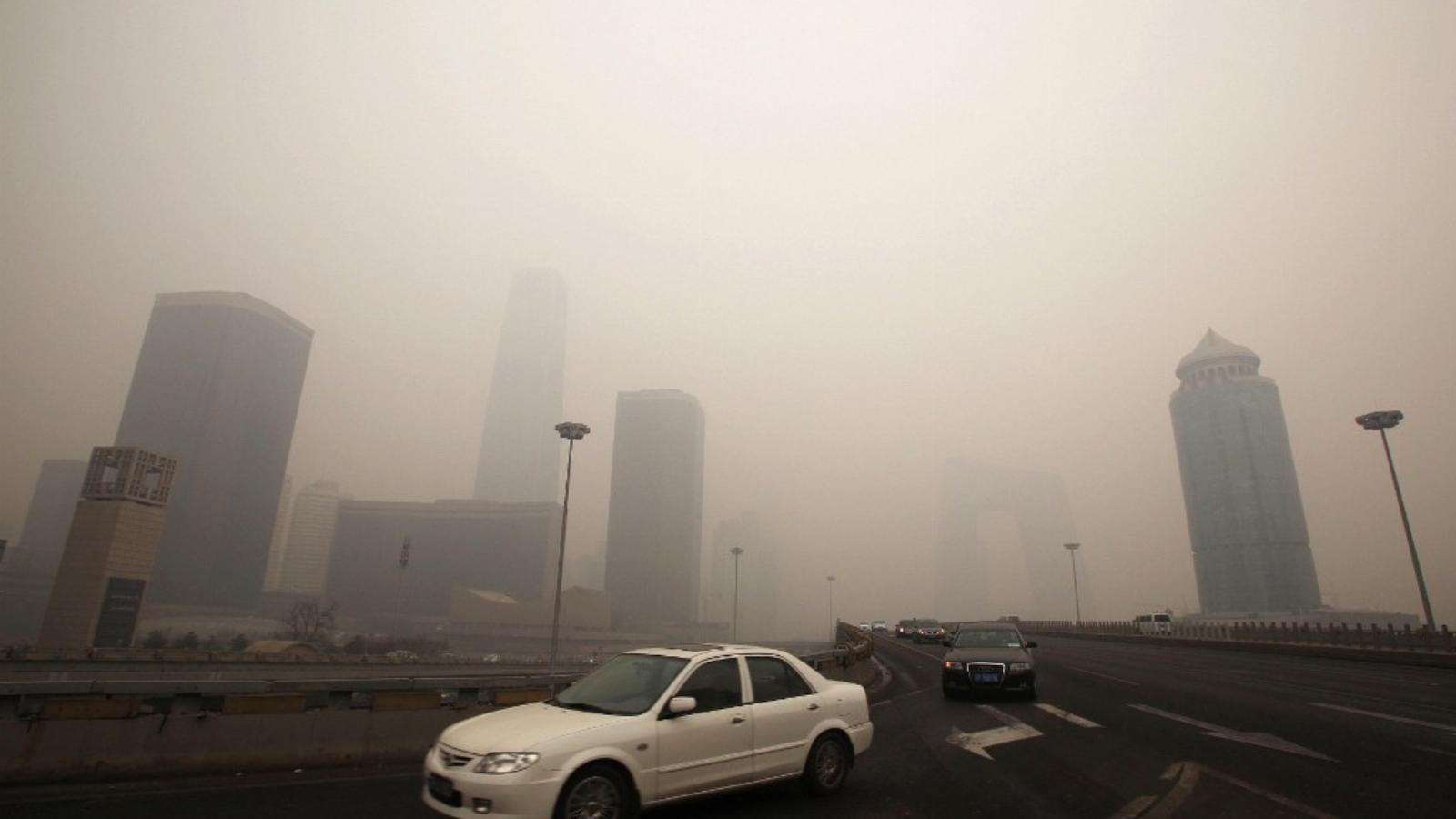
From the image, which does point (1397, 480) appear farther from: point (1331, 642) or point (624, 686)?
point (624, 686)

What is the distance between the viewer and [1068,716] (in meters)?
Answer: 13.2

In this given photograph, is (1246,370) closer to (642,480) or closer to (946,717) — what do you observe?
(642,480)

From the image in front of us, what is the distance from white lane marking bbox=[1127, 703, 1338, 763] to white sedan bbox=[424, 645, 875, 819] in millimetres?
6002

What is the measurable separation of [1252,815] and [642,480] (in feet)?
616

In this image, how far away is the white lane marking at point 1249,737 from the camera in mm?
9609

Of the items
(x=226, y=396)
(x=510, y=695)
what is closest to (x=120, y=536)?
(x=226, y=396)

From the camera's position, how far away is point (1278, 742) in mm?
10305

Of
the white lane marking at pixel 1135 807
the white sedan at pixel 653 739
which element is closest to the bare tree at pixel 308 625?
the white sedan at pixel 653 739

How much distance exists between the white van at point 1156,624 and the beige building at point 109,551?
13190 centimetres

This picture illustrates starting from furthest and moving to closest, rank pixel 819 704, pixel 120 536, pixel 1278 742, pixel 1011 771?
pixel 120 536 → pixel 1278 742 → pixel 1011 771 → pixel 819 704

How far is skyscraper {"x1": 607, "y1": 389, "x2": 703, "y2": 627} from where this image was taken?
19175 cm

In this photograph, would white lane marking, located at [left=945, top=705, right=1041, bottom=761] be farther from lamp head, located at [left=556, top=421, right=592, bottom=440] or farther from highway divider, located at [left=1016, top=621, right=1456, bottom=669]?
lamp head, located at [left=556, top=421, right=592, bottom=440]

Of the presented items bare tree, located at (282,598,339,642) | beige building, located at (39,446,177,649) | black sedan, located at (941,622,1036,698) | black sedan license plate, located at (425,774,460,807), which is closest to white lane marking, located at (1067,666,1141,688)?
black sedan, located at (941,622,1036,698)

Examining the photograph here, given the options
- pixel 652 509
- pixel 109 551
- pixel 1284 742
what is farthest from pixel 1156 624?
pixel 652 509
